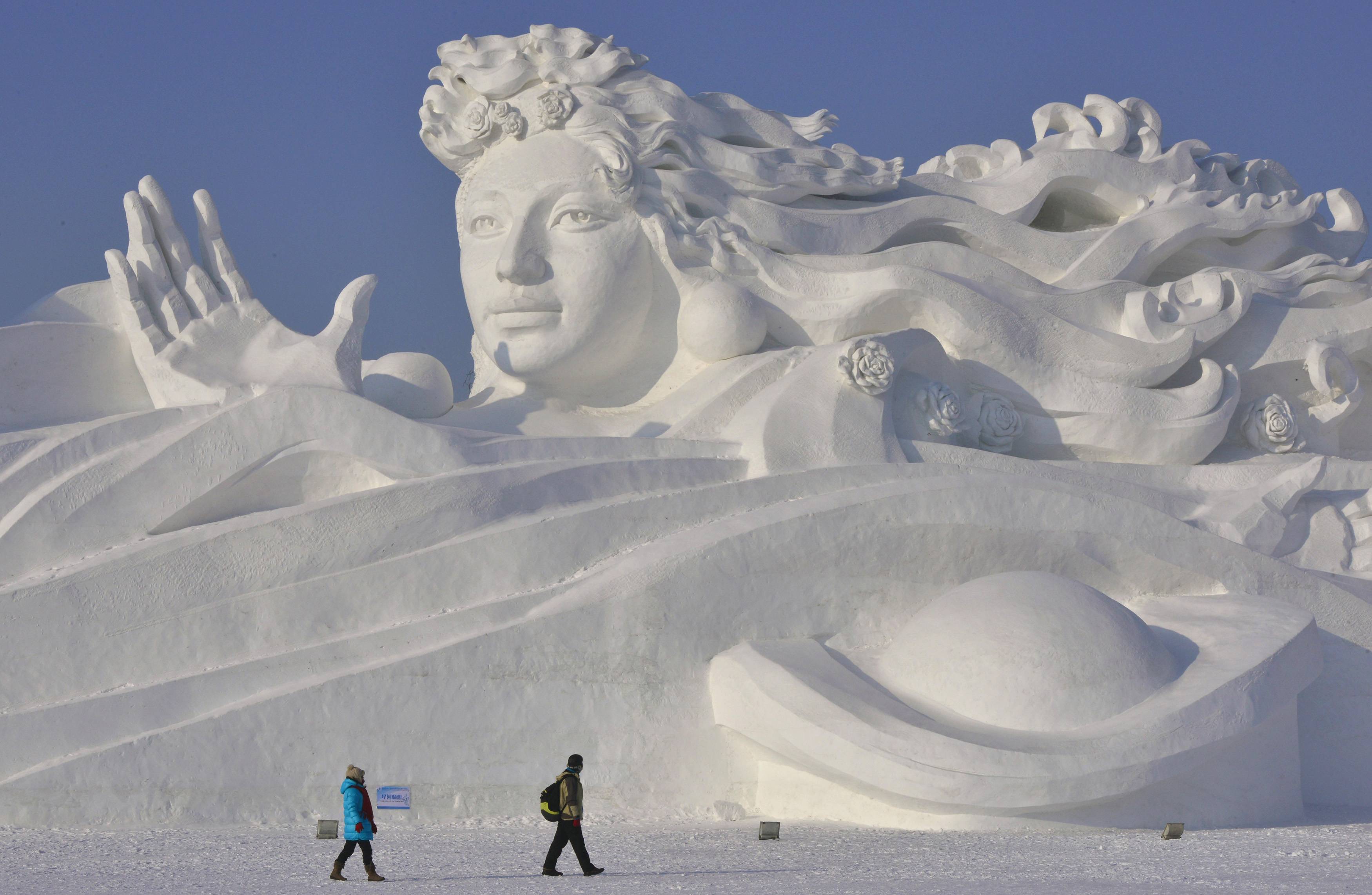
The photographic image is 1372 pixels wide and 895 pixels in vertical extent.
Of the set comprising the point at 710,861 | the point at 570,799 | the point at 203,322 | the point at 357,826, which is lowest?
the point at 710,861

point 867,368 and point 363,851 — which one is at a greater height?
point 867,368

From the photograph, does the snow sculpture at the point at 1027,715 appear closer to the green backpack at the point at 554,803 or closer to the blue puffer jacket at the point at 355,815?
the green backpack at the point at 554,803

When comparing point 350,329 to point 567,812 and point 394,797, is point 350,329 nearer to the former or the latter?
point 394,797

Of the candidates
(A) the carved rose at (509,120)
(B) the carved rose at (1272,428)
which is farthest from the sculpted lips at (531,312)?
(B) the carved rose at (1272,428)

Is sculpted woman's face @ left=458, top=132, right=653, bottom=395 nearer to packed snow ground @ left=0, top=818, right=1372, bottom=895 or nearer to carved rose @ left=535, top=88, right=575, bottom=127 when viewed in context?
carved rose @ left=535, top=88, right=575, bottom=127

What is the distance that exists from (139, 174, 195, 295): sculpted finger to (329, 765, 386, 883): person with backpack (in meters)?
4.94

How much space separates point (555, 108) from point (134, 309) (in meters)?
3.18

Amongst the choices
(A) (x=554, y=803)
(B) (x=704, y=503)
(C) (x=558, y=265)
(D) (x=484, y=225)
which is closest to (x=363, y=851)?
(A) (x=554, y=803)

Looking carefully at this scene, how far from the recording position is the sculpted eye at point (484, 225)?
11945mm

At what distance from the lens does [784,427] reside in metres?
11.0

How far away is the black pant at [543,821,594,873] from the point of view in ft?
24.0

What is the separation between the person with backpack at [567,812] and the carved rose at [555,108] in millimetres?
5771

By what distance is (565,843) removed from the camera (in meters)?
7.43

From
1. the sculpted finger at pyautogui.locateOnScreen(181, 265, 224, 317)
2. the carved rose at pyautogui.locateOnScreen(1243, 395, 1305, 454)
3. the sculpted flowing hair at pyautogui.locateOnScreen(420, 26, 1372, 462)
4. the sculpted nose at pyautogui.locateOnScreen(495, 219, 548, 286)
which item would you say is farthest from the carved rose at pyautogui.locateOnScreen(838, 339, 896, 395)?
the sculpted finger at pyautogui.locateOnScreen(181, 265, 224, 317)
